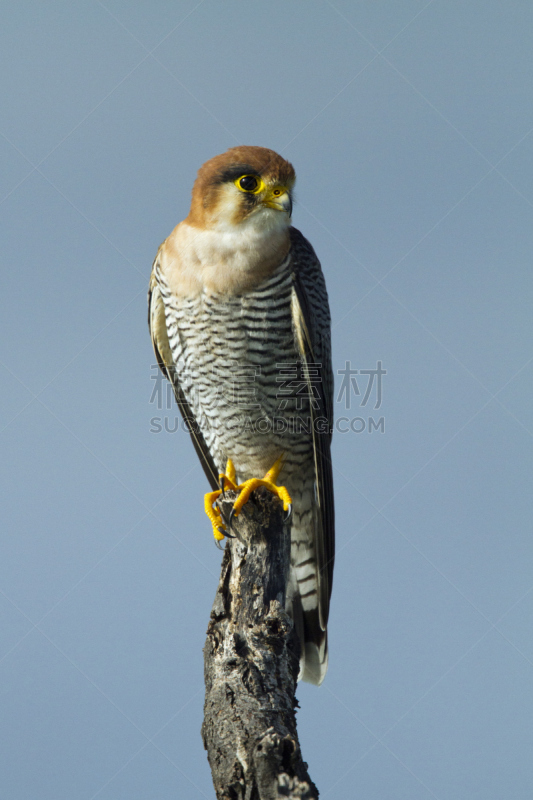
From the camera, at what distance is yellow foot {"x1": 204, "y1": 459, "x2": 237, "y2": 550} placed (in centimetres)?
522

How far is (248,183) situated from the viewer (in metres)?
5.01

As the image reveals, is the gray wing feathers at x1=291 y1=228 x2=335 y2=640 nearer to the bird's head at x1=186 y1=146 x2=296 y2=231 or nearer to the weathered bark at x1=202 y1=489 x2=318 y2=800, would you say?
the bird's head at x1=186 y1=146 x2=296 y2=231

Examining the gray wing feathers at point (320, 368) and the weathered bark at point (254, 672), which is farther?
the gray wing feathers at point (320, 368)

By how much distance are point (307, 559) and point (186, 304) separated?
253 centimetres

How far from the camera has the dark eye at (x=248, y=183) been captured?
197 inches


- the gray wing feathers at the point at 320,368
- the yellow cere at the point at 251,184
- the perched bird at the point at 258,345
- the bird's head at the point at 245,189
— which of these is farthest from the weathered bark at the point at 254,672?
the yellow cere at the point at 251,184

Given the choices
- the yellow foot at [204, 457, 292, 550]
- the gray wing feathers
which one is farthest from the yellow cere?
the yellow foot at [204, 457, 292, 550]

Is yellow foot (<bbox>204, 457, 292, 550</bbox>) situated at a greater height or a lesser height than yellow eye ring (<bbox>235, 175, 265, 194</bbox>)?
lesser

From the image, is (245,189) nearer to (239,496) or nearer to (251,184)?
(251,184)

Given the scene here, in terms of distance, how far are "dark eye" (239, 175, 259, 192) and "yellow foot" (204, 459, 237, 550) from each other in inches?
Answer: 90.3

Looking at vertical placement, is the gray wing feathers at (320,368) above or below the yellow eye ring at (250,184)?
below

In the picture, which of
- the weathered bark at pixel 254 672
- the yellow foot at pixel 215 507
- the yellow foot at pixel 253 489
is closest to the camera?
the weathered bark at pixel 254 672

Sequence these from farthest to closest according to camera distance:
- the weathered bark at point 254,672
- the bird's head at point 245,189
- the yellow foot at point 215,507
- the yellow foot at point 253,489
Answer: the yellow foot at point 215,507 → the bird's head at point 245,189 → the yellow foot at point 253,489 → the weathered bark at point 254,672

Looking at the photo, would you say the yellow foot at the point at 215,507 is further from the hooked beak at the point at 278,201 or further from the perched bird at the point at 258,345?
the hooked beak at the point at 278,201
